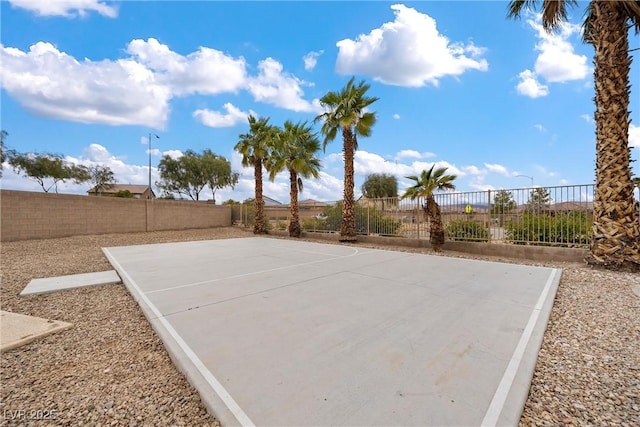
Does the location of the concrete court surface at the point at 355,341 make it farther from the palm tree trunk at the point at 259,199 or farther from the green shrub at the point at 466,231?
the palm tree trunk at the point at 259,199

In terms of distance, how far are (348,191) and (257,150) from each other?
716 centimetres

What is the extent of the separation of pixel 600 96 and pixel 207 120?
71.5ft

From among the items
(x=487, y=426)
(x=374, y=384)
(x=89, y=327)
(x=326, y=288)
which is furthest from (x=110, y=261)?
(x=487, y=426)

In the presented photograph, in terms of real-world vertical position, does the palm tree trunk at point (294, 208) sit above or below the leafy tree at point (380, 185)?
below

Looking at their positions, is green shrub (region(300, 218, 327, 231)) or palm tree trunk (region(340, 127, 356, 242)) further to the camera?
green shrub (region(300, 218, 327, 231))

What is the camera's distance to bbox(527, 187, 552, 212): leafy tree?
8.44 metres

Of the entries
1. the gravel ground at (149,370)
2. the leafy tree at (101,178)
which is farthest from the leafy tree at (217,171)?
the gravel ground at (149,370)

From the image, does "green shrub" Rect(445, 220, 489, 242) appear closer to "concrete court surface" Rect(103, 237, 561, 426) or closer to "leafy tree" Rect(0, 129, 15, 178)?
"concrete court surface" Rect(103, 237, 561, 426)

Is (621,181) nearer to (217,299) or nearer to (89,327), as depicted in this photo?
(217,299)

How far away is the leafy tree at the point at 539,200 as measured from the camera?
844 cm

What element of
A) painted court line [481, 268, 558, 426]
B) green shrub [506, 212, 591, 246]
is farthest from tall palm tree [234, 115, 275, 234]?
painted court line [481, 268, 558, 426]

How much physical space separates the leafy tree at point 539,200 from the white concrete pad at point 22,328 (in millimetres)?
10892

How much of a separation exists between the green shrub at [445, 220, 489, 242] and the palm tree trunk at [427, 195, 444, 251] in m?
0.62

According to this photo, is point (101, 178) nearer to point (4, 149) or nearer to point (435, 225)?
point (4, 149)
